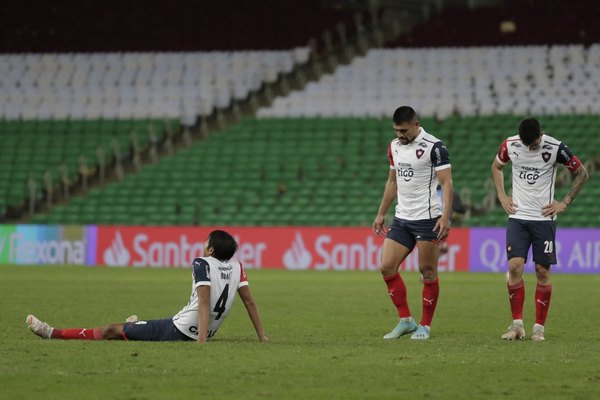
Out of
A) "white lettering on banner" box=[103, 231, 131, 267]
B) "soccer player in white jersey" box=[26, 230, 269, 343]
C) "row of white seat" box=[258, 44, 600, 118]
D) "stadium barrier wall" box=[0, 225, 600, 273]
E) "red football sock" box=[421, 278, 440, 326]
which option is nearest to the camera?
"soccer player in white jersey" box=[26, 230, 269, 343]

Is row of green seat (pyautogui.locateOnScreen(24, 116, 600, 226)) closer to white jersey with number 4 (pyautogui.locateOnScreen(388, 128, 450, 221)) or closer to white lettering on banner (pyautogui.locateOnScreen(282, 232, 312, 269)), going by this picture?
white lettering on banner (pyautogui.locateOnScreen(282, 232, 312, 269))

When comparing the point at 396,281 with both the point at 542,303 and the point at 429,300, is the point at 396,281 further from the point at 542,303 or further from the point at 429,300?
the point at 542,303

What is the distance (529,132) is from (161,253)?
712 inches

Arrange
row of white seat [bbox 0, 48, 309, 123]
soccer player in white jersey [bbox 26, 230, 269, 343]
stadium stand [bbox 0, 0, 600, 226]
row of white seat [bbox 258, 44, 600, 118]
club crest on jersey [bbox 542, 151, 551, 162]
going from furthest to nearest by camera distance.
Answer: row of white seat [bbox 0, 48, 309, 123] → row of white seat [bbox 258, 44, 600, 118] → stadium stand [bbox 0, 0, 600, 226] → club crest on jersey [bbox 542, 151, 551, 162] → soccer player in white jersey [bbox 26, 230, 269, 343]

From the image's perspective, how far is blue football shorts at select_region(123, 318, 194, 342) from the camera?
34.1ft

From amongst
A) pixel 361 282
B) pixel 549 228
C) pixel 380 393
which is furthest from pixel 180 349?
pixel 361 282

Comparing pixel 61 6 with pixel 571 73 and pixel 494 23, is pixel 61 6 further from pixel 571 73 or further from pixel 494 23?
pixel 571 73

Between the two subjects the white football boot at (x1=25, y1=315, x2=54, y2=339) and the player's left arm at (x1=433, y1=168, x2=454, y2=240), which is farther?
the player's left arm at (x1=433, y1=168, x2=454, y2=240)

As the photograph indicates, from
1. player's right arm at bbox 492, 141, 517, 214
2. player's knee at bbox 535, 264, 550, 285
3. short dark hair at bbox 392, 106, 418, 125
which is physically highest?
short dark hair at bbox 392, 106, 418, 125

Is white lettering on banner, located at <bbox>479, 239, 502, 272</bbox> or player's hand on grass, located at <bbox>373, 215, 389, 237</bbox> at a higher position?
player's hand on grass, located at <bbox>373, 215, 389, 237</bbox>

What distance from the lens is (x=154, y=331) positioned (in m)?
10.5

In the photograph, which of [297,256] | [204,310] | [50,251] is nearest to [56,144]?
[50,251]

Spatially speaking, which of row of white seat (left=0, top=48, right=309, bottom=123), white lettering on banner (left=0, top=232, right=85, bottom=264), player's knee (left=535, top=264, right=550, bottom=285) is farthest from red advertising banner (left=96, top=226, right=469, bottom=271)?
player's knee (left=535, top=264, right=550, bottom=285)

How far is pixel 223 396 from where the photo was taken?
7.28 meters
